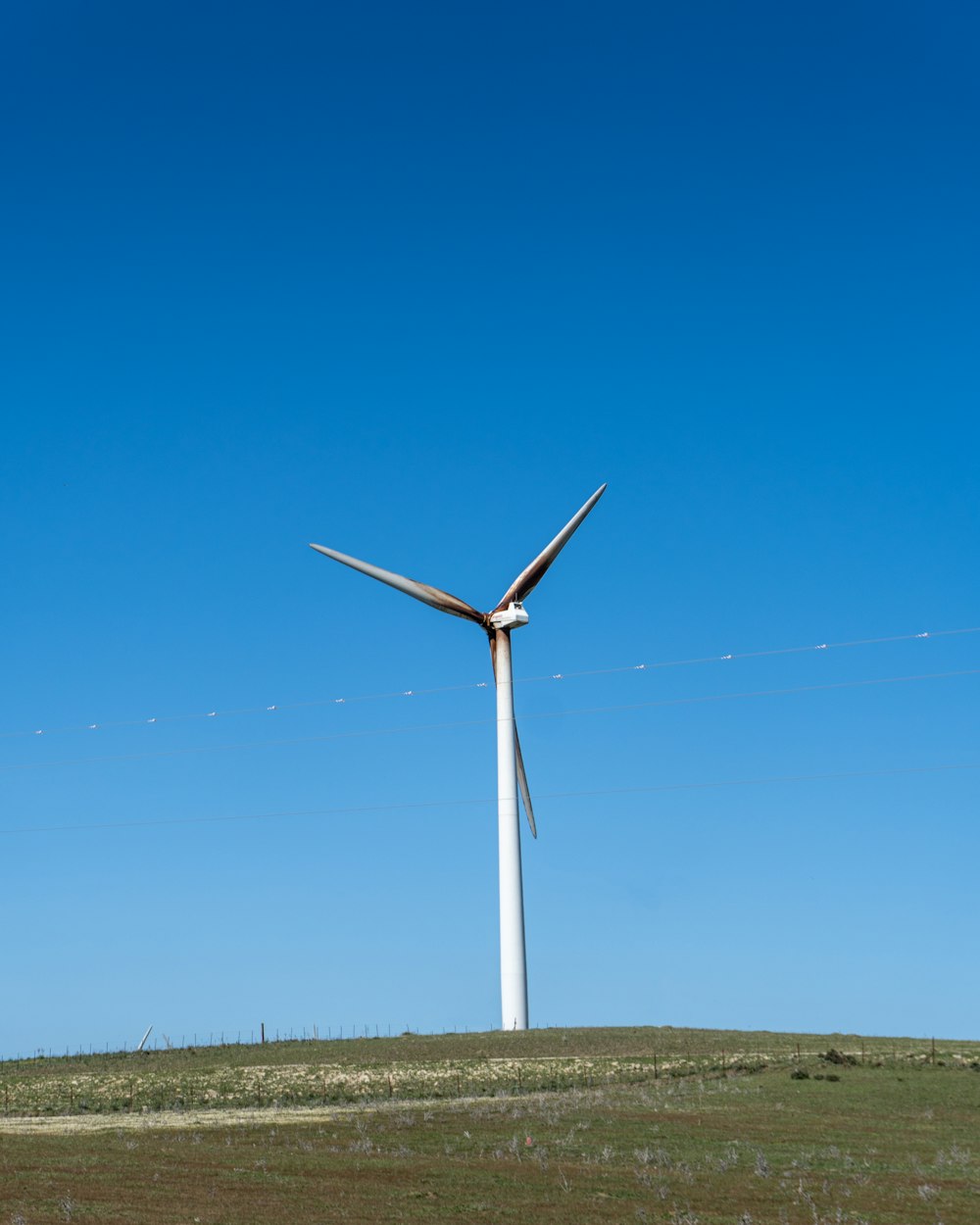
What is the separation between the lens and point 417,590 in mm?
98062

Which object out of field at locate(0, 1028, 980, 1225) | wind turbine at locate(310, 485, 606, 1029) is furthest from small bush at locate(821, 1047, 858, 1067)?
wind turbine at locate(310, 485, 606, 1029)

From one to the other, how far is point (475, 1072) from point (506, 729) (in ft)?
87.3

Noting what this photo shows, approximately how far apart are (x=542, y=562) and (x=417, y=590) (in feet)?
28.0

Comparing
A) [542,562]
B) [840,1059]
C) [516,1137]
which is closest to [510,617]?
[542,562]

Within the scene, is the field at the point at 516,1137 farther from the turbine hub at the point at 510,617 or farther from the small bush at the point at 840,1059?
the turbine hub at the point at 510,617

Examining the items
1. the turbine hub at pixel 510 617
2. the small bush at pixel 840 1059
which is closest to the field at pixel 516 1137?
the small bush at pixel 840 1059

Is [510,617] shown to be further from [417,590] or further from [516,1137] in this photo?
[516,1137]

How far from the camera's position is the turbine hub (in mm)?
97812

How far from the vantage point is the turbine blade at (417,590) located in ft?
321

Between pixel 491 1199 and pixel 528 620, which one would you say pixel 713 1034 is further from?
pixel 491 1199

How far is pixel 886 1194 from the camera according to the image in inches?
1357

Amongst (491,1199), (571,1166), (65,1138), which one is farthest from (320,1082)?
(491,1199)

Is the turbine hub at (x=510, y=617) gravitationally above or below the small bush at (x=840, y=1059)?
above

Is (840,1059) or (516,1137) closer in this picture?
(516,1137)
